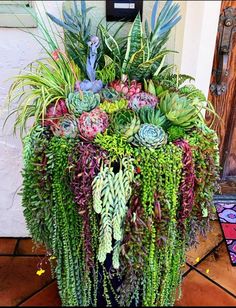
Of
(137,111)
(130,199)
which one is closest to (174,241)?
(130,199)

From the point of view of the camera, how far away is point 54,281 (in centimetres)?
181

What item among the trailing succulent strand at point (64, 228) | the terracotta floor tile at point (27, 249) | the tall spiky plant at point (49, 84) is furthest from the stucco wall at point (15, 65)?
the trailing succulent strand at point (64, 228)

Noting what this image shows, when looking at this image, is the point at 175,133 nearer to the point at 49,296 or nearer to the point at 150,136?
the point at 150,136

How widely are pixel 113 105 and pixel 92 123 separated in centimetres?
12

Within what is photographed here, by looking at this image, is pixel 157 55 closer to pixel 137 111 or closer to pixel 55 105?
pixel 137 111

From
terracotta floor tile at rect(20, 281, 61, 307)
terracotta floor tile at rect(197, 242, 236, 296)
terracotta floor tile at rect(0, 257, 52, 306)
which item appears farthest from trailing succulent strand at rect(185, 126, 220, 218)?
terracotta floor tile at rect(0, 257, 52, 306)

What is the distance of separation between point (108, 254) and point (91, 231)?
14cm

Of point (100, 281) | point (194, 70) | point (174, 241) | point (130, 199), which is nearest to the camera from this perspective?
point (130, 199)

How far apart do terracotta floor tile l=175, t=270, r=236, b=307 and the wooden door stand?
0.66 metres

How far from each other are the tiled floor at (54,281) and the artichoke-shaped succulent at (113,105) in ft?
2.83

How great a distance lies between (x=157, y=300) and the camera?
1460 mm

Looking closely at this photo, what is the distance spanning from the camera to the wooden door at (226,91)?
177 centimetres

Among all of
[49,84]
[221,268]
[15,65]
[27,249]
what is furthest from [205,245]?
[15,65]

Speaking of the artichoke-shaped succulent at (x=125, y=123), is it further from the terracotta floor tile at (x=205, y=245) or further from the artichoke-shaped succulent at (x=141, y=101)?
the terracotta floor tile at (x=205, y=245)
